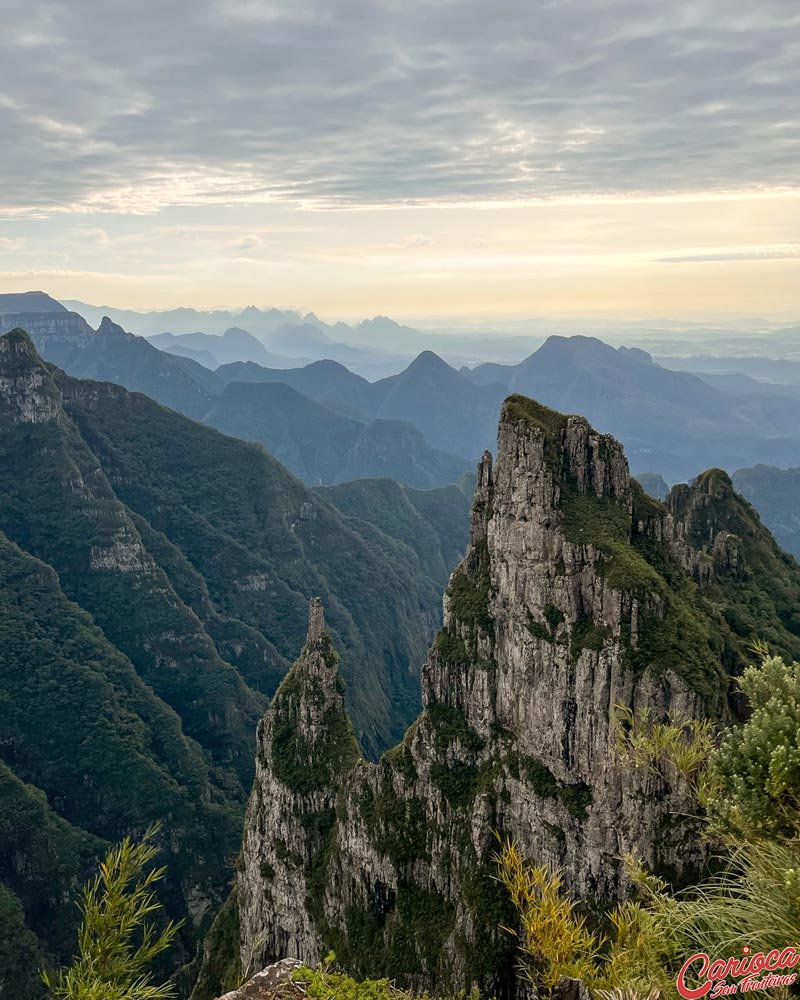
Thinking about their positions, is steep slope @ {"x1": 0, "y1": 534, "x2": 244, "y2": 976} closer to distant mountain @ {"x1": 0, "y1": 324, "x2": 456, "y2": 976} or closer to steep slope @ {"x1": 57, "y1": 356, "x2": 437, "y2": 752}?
distant mountain @ {"x1": 0, "y1": 324, "x2": 456, "y2": 976}

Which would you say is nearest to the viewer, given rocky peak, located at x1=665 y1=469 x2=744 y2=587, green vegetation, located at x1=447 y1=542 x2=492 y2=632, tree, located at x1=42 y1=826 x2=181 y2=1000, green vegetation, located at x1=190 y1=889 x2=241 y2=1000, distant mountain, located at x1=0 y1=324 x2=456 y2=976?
tree, located at x1=42 y1=826 x2=181 y2=1000

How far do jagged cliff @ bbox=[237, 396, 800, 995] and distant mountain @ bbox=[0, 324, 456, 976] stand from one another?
43.8 metres

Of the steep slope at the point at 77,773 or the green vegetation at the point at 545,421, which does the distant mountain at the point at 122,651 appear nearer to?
the steep slope at the point at 77,773

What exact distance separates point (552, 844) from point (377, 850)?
15.6 meters

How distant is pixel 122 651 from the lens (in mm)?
141875

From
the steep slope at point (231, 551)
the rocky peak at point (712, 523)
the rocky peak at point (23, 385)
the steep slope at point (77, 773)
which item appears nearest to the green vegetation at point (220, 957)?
the steep slope at point (77, 773)

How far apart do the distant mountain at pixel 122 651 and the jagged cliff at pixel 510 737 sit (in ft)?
144

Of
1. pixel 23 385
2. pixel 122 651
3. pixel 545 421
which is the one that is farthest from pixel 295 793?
pixel 23 385

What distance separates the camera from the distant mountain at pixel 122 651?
4097 inches

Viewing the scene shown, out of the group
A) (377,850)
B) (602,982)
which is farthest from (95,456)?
(602,982)

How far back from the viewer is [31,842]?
97938 millimetres

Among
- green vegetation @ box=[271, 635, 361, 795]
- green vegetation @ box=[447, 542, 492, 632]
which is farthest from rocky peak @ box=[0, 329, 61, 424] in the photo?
green vegetation @ box=[447, 542, 492, 632]

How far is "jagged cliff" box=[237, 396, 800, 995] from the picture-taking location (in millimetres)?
48906

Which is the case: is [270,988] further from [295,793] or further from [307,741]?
[307,741]
